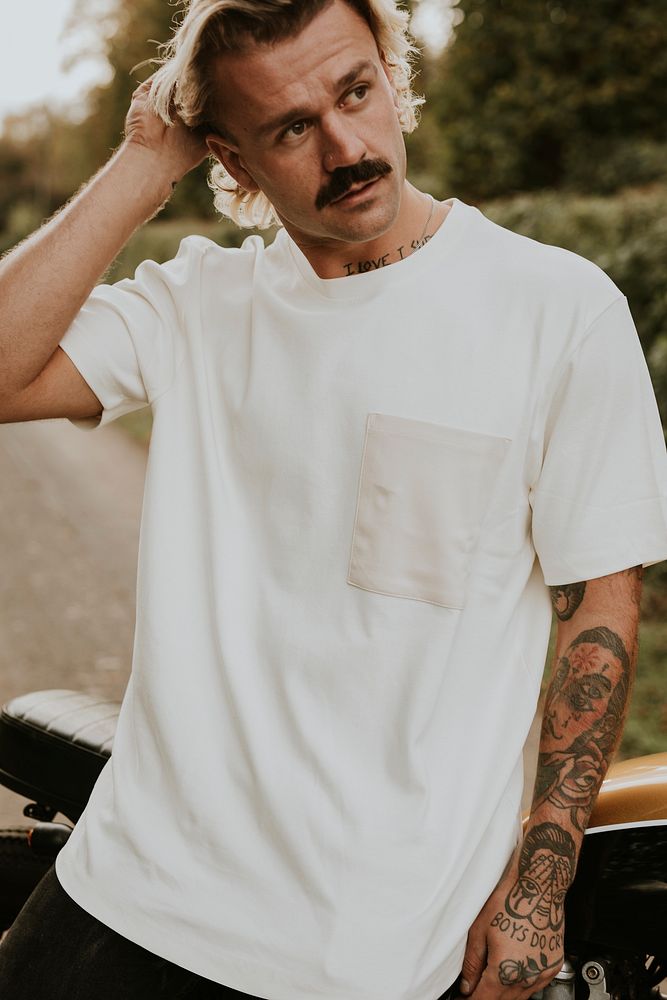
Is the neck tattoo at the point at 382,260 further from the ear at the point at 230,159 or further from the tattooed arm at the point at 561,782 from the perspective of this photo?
the tattooed arm at the point at 561,782

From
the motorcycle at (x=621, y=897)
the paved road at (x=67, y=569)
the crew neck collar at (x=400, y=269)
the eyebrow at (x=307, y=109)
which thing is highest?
the eyebrow at (x=307, y=109)

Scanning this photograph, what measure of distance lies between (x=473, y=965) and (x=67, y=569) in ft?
18.6

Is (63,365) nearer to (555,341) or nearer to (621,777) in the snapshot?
(555,341)

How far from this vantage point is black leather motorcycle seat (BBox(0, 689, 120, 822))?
2.19 metres

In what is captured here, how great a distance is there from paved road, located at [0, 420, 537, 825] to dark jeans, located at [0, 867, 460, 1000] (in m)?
2.21

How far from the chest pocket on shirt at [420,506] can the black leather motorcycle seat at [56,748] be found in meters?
0.83

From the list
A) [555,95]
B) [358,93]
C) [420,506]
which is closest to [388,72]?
[358,93]

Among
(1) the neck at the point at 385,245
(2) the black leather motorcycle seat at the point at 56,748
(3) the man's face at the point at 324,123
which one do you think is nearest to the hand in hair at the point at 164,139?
(3) the man's face at the point at 324,123

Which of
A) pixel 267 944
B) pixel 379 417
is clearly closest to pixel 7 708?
pixel 267 944

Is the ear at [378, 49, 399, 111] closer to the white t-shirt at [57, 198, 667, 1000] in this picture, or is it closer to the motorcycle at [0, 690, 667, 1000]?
the white t-shirt at [57, 198, 667, 1000]

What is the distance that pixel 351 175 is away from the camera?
1729 mm

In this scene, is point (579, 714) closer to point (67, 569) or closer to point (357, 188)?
point (357, 188)

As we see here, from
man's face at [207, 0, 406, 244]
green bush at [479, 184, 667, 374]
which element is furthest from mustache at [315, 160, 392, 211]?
green bush at [479, 184, 667, 374]

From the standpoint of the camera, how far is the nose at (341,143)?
5.63 feet
